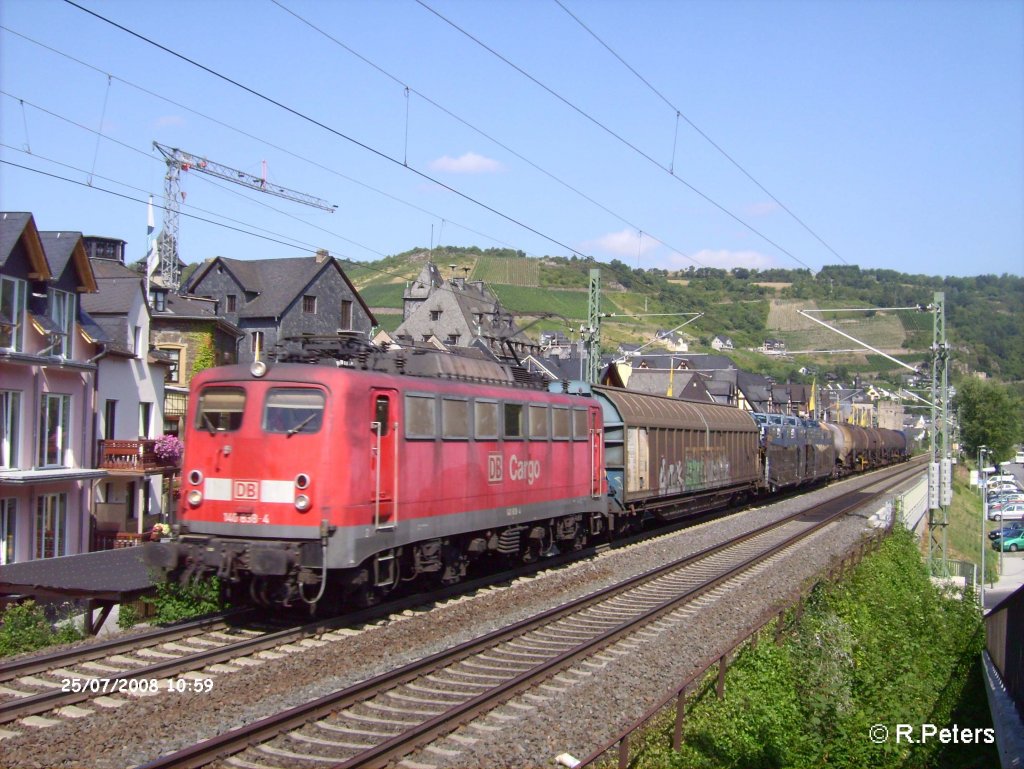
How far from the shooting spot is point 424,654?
465 inches

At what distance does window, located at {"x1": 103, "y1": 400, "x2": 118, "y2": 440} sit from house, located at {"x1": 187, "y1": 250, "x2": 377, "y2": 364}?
1571 cm

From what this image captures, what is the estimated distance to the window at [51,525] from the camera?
80.9ft

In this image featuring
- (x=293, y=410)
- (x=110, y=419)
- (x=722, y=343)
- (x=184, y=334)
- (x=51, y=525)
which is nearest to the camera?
(x=293, y=410)

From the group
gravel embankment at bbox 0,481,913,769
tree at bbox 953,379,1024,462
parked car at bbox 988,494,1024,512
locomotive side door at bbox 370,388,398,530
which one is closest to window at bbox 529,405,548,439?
gravel embankment at bbox 0,481,913,769

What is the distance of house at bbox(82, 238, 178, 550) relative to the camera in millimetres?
27953

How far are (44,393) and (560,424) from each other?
13.9 metres

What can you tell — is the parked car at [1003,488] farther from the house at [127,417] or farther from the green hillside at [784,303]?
the house at [127,417]

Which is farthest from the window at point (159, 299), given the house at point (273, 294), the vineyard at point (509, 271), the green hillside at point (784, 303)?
the vineyard at point (509, 271)

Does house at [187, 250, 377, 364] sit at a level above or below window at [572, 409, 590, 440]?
above

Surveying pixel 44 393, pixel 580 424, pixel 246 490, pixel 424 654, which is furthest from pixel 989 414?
pixel 246 490

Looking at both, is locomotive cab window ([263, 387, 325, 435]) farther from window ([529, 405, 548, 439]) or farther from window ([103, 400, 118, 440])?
window ([103, 400, 118, 440])

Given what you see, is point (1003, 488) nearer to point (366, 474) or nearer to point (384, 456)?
point (384, 456)

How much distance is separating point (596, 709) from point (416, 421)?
5.18m

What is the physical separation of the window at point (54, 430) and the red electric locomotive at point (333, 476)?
13.3 m
